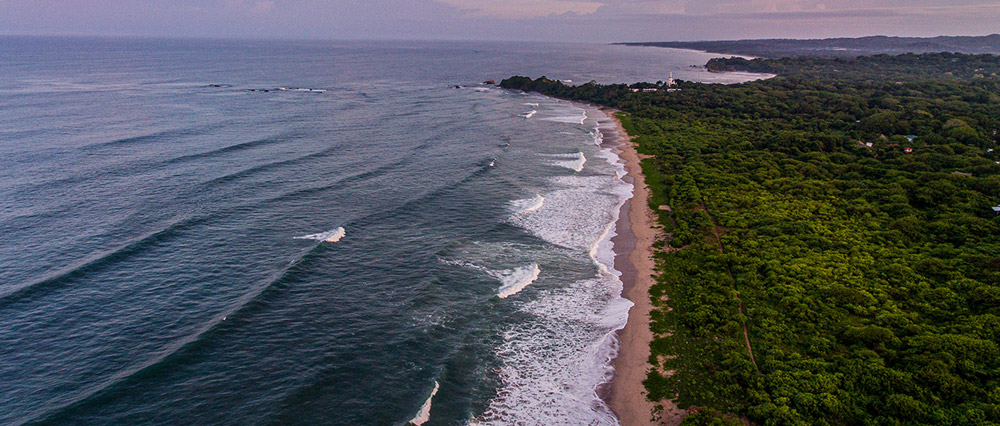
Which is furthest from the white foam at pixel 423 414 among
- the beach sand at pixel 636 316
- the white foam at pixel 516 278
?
the white foam at pixel 516 278

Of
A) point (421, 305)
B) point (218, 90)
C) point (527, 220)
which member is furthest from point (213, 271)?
point (218, 90)

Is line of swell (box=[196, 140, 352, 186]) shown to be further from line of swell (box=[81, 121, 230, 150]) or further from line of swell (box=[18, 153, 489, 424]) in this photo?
line of swell (box=[18, 153, 489, 424])

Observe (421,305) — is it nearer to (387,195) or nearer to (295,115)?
(387,195)

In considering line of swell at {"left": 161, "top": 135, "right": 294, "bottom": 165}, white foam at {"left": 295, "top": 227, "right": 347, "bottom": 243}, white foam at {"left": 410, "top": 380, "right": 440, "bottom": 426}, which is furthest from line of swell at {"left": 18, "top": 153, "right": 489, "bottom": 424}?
line of swell at {"left": 161, "top": 135, "right": 294, "bottom": 165}

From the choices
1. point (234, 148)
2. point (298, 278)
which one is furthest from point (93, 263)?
point (234, 148)

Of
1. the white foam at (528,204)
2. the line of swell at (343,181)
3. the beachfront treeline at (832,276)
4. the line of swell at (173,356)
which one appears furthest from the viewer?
the line of swell at (343,181)

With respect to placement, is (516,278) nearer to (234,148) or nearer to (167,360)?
(167,360)

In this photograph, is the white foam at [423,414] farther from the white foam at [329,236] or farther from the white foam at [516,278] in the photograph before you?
the white foam at [329,236]
